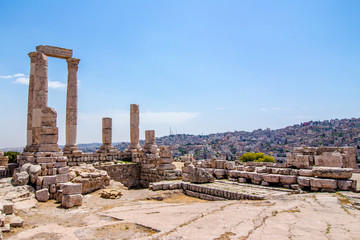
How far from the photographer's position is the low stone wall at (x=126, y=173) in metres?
17.6

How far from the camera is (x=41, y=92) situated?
15.7m

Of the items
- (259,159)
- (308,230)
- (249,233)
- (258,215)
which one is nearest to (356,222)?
(308,230)

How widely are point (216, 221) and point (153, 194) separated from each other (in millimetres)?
5838

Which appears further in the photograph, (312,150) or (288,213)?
(312,150)

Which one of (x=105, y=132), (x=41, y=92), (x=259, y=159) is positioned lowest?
(x=259, y=159)

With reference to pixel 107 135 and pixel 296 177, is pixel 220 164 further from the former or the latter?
pixel 107 135

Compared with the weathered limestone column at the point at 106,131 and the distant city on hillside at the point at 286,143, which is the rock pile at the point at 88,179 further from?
the distant city on hillside at the point at 286,143

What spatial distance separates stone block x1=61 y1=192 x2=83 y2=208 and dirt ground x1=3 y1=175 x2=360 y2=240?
0.37m

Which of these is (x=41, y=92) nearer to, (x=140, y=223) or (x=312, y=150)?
(x=140, y=223)

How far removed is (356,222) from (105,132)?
52.6ft

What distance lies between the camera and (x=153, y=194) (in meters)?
11.8

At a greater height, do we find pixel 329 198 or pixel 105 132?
pixel 105 132

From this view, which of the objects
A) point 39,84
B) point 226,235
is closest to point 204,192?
point 226,235

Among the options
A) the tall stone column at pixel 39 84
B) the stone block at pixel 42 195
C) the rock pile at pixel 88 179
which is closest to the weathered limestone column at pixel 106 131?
the tall stone column at pixel 39 84
